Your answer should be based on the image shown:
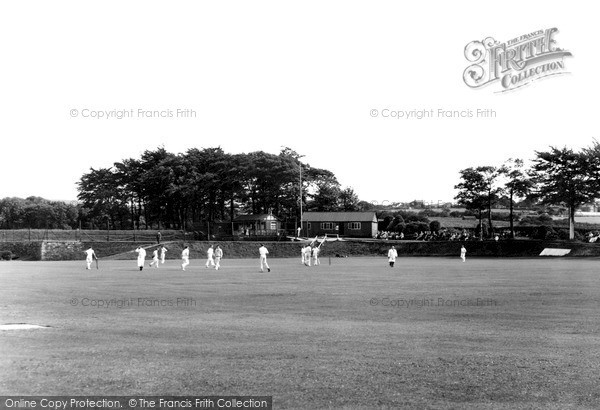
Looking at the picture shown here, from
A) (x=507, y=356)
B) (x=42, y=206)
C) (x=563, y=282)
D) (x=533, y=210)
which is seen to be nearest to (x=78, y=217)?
(x=42, y=206)

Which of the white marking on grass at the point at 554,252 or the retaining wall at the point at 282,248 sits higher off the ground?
the retaining wall at the point at 282,248

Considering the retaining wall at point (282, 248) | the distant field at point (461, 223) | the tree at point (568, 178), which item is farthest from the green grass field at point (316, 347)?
the distant field at point (461, 223)

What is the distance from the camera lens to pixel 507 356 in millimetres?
15328

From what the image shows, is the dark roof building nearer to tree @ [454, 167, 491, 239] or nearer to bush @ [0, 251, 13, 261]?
tree @ [454, 167, 491, 239]

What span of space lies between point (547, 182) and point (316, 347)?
85780mm

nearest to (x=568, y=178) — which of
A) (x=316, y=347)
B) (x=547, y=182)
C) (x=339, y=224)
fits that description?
(x=547, y=182)

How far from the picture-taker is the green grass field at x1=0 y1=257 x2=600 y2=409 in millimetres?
12211

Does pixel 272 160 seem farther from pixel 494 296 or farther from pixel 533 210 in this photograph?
pixel 494 296

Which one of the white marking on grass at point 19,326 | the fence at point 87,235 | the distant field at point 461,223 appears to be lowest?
the white marking on grass at point 19,326

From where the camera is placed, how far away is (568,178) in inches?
3612

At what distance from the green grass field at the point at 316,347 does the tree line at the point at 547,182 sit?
66.6 metres

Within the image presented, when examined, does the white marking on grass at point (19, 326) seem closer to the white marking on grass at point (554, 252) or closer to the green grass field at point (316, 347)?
the green grass field at point (316, 347)

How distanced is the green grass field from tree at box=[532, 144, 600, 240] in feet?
218

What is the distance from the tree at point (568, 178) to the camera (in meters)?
90.0
